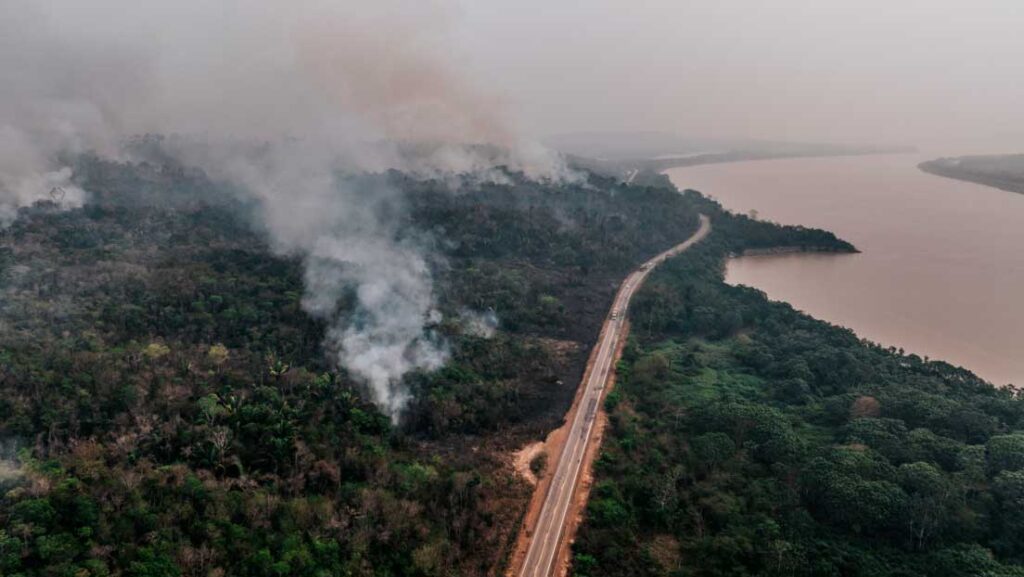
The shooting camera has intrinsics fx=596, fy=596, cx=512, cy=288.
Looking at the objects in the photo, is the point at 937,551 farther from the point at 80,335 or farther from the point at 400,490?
the point at 80,335

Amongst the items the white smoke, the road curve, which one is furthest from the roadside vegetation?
the white smoke

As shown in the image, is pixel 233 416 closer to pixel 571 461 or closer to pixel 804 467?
pixel 571 461

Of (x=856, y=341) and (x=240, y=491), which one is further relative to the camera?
(x=856, y=341)

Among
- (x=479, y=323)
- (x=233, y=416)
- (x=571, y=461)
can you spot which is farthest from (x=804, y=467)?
(x=233, y=416)

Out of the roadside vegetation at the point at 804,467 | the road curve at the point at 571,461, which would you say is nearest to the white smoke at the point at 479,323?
the road curve at the point at 571,461

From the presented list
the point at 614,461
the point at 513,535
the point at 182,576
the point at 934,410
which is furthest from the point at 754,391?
the point at 182,576

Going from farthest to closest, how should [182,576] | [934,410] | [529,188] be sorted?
[529,188]
[934,410]
[182,576]
